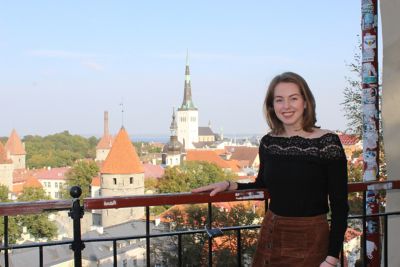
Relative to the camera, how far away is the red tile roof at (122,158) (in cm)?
4469

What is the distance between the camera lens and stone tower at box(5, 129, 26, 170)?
7838cm

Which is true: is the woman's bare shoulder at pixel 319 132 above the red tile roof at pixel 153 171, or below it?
above

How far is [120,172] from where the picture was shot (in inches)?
1774

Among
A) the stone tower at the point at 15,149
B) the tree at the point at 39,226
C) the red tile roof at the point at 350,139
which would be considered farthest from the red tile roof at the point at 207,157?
the red tile roof at the point at 350,139

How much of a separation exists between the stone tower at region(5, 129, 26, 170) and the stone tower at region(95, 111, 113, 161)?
41.8ft

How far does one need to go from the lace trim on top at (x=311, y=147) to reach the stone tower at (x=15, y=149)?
8181cm

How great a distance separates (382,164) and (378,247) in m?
4.64

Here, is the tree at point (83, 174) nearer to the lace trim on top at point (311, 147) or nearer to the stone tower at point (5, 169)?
the stone tower at point (5, 169)

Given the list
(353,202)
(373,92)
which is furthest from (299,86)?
(353,202)

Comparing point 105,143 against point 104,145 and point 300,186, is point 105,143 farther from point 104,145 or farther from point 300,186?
point 300,186

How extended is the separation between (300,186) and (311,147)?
15 centimetres

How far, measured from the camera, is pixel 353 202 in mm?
8055

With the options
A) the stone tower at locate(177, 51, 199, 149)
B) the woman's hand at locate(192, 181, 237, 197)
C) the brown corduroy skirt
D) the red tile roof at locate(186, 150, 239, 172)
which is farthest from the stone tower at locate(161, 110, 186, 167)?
the brown corduroy skirt

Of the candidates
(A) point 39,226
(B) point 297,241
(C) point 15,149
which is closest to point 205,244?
(B) point 297,241
